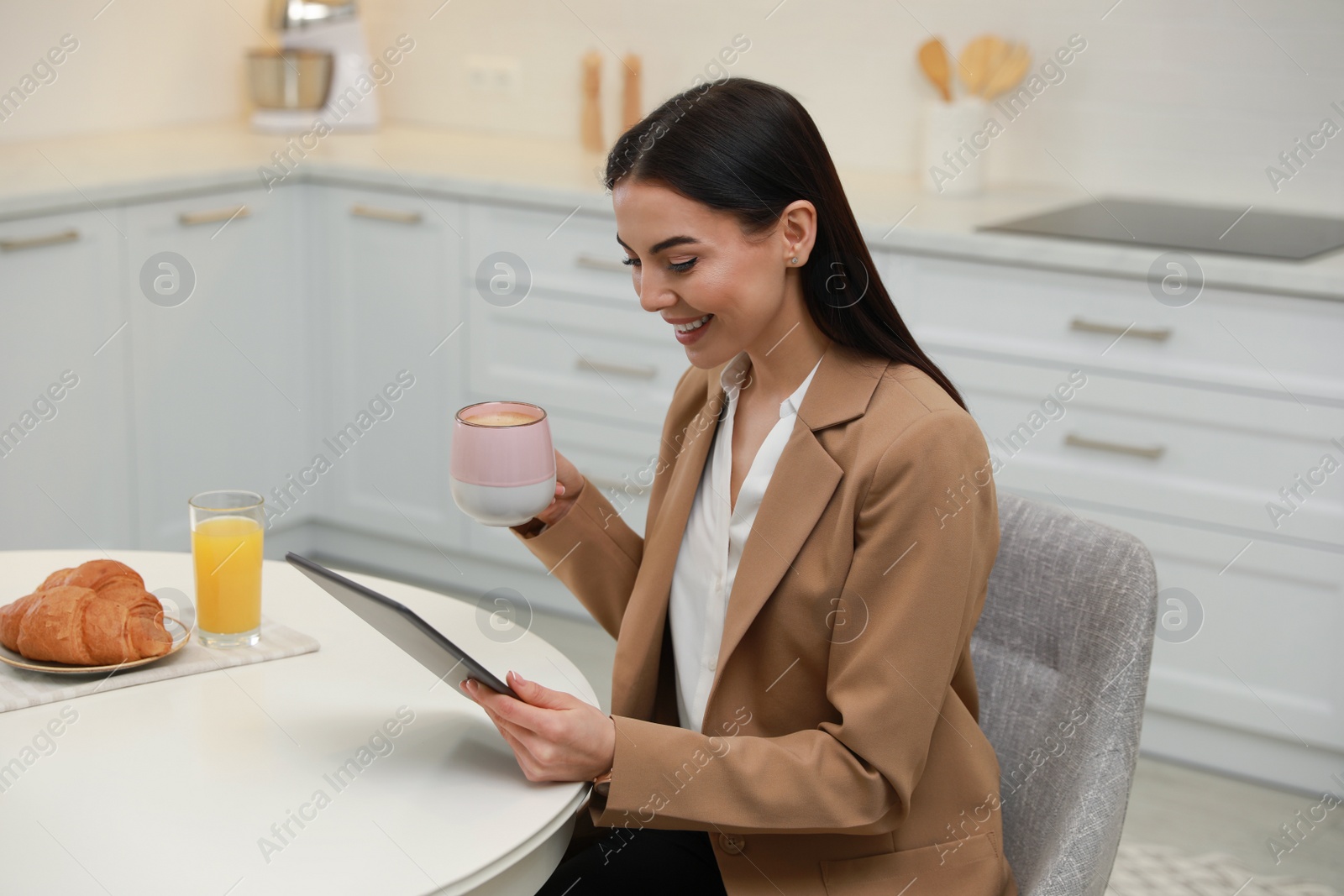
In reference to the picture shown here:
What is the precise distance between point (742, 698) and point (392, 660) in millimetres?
310

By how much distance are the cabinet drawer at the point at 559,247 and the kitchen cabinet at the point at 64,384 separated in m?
0.71

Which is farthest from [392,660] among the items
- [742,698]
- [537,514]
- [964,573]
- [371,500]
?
[371,500]

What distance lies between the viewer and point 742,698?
3.72ft

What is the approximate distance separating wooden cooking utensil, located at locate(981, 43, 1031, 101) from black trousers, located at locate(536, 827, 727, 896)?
2.08m

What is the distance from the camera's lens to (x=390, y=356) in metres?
3.02

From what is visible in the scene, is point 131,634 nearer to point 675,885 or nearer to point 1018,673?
point 675,885

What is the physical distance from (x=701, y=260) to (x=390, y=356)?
2019mm

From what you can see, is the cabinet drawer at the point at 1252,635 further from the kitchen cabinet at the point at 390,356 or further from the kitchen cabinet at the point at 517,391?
the kitchen cabinet at the point at 390,356

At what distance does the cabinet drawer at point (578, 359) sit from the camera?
2721 mm

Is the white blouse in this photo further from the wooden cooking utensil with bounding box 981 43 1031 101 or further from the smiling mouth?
the wooden cooking utensil with bounding box 981 43 1031 101

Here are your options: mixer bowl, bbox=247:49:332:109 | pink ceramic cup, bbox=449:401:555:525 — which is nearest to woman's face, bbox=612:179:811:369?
pink ceramic cup, bbox=449:401:555:525

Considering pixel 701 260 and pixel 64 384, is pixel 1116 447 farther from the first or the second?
pixel 64 384

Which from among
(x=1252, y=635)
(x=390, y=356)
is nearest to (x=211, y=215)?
(x=390, y=356)

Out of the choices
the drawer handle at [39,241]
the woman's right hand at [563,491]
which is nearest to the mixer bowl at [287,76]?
the drawer handle at [39,241]
